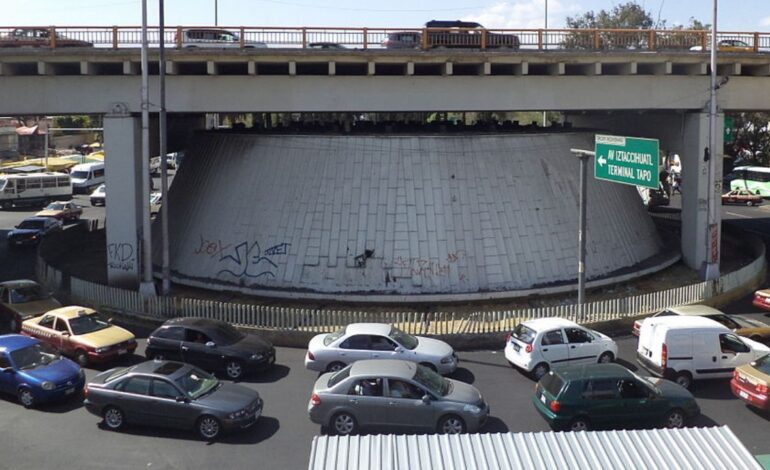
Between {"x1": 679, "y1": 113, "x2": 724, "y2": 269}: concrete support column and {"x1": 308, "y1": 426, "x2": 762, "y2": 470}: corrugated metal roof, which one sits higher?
{"x1": 679, "y1": 113, "x2": 724, "y2": 269}: concrete support column

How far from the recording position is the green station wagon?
45.2ft

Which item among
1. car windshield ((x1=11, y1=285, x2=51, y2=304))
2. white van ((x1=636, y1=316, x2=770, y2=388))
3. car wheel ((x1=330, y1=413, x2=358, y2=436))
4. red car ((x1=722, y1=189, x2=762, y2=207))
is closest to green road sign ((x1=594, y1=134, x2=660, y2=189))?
white van ((x1=636, y1=316, x2=770, y2=388))

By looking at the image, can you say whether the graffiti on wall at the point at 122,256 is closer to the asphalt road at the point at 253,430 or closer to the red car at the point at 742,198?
the asphalt road at the point at 253,430

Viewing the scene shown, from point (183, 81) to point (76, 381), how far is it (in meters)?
11.8

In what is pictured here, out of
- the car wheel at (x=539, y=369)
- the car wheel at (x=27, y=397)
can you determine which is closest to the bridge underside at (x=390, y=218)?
the car wheel at (x=539, y=369)

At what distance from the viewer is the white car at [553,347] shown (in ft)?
56.3

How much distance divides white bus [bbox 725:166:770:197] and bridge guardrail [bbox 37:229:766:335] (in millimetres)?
34771

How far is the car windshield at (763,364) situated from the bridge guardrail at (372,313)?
18.7 ft

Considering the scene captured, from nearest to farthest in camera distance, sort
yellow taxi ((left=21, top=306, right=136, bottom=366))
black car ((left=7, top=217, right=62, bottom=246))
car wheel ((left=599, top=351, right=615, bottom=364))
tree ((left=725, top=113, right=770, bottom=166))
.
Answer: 1. car wheel ((left=599, top=351, right=615, bottom=364))
2. yellow taxi ((left=21, top=306, right=136, bottom=366))
3. black car ((left=7, top=217, right=62, bottom=246))
4. tree ((left=725, top=113, right=770, bottom=166))

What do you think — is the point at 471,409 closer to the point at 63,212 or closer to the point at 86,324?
the point at 86,324

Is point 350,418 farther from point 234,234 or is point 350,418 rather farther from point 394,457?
point 234,234

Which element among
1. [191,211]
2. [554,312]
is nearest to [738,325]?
[554,312]

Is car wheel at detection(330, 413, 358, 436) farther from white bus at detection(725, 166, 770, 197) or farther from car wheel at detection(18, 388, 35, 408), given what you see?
white bus at detection(725, 166, 770, 197)

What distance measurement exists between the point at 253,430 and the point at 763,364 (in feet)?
32.4
